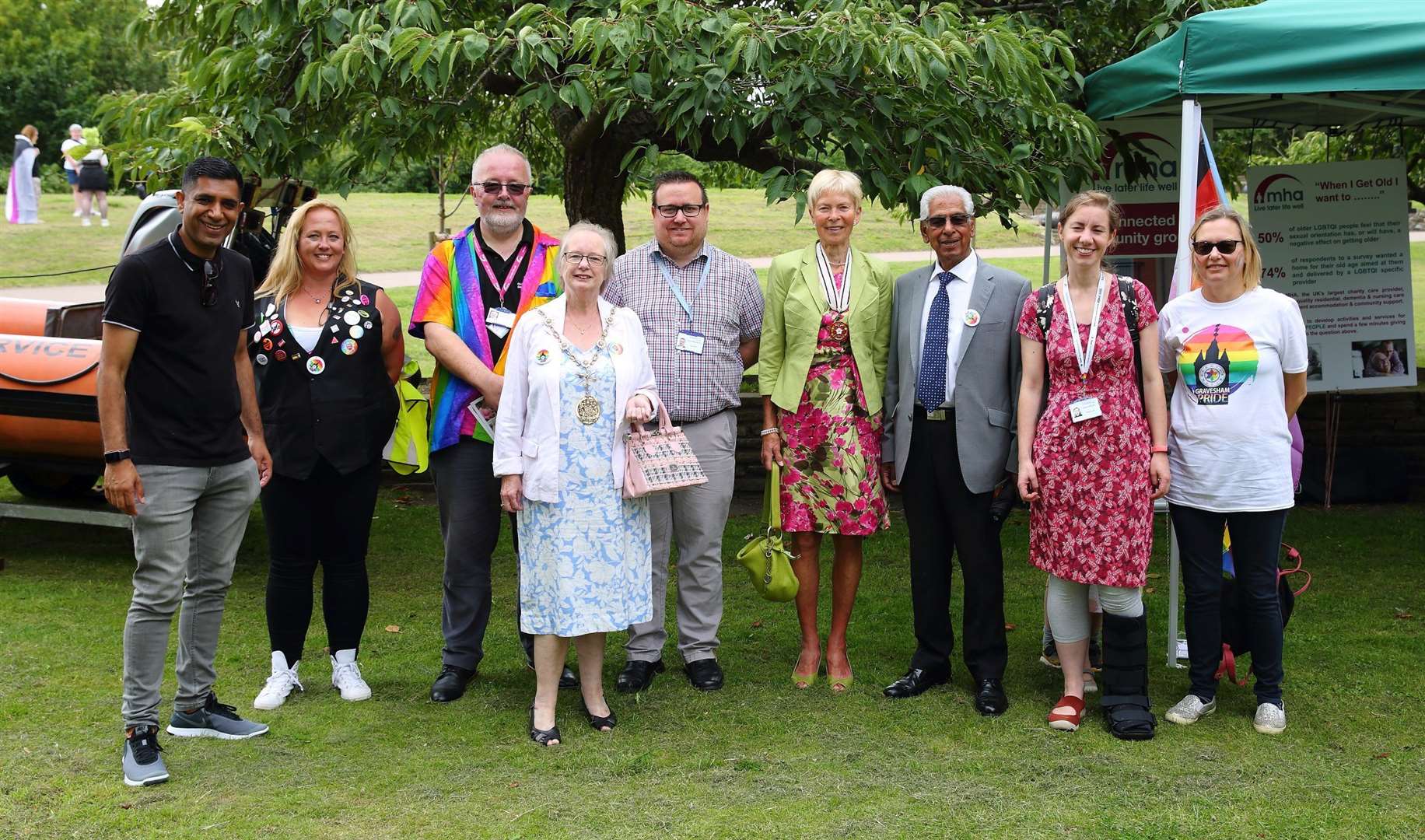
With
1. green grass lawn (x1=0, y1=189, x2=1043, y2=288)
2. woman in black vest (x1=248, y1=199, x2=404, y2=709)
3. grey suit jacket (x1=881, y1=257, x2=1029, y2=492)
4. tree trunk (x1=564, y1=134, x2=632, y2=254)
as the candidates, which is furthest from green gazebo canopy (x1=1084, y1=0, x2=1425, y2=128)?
green grass lawn (x1=0, y1=189, x2=1043, y2=288)

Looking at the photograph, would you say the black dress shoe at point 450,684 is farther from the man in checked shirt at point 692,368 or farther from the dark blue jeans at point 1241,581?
the dark blue jeans at point 1241,581

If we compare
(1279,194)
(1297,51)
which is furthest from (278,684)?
(1279,194)

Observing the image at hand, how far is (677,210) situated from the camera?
14.8 feet

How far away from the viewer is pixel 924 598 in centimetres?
468

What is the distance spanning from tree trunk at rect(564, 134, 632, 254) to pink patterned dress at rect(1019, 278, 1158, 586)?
3.97m

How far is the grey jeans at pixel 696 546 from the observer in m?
4.67

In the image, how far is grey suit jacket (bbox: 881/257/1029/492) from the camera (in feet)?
14.4

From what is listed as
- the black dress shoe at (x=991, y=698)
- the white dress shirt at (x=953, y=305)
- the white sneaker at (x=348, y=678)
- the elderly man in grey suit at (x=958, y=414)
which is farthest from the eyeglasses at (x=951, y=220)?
the white sneaker at (x=348, y=678)

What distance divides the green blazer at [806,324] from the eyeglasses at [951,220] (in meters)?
0.28

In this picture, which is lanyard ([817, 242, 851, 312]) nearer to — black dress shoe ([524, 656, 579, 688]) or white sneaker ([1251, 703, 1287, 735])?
black dress shoe ([524, 656, 579, 688])

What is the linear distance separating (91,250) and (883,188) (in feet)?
61.0

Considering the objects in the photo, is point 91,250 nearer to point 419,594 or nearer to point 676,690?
point 419,594

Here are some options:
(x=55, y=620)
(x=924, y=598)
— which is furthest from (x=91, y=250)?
(x=924, y=598)

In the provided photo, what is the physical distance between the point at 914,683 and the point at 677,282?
1681 millimetres
